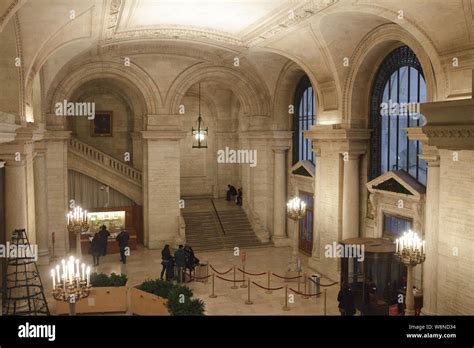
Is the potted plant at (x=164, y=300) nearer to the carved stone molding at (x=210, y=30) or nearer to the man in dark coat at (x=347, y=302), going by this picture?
the man in dark coat at (x=347, y=302)

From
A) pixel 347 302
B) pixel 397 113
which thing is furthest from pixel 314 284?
pixel 397 113

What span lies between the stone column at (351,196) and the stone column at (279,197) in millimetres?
5734

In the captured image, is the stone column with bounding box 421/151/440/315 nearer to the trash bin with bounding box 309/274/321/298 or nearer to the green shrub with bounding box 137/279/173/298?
the trash bin with bounding box 309/274/321/298

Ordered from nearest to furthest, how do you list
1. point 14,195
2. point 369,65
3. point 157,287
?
point 157,287
point 14,195
point 369,65

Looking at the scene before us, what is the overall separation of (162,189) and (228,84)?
16.6 ft

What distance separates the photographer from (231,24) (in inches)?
567

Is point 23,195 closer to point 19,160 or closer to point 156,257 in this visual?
point 19,160

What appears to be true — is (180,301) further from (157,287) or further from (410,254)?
(410,254)

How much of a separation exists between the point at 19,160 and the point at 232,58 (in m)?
9.81

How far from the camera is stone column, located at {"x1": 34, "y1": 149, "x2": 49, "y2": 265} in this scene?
1714 cm

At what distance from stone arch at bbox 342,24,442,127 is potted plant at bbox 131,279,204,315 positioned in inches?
267

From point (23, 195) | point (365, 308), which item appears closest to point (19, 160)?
point (23, 195)

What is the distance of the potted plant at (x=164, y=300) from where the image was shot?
1030 cm

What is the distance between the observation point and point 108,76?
63.4ft
